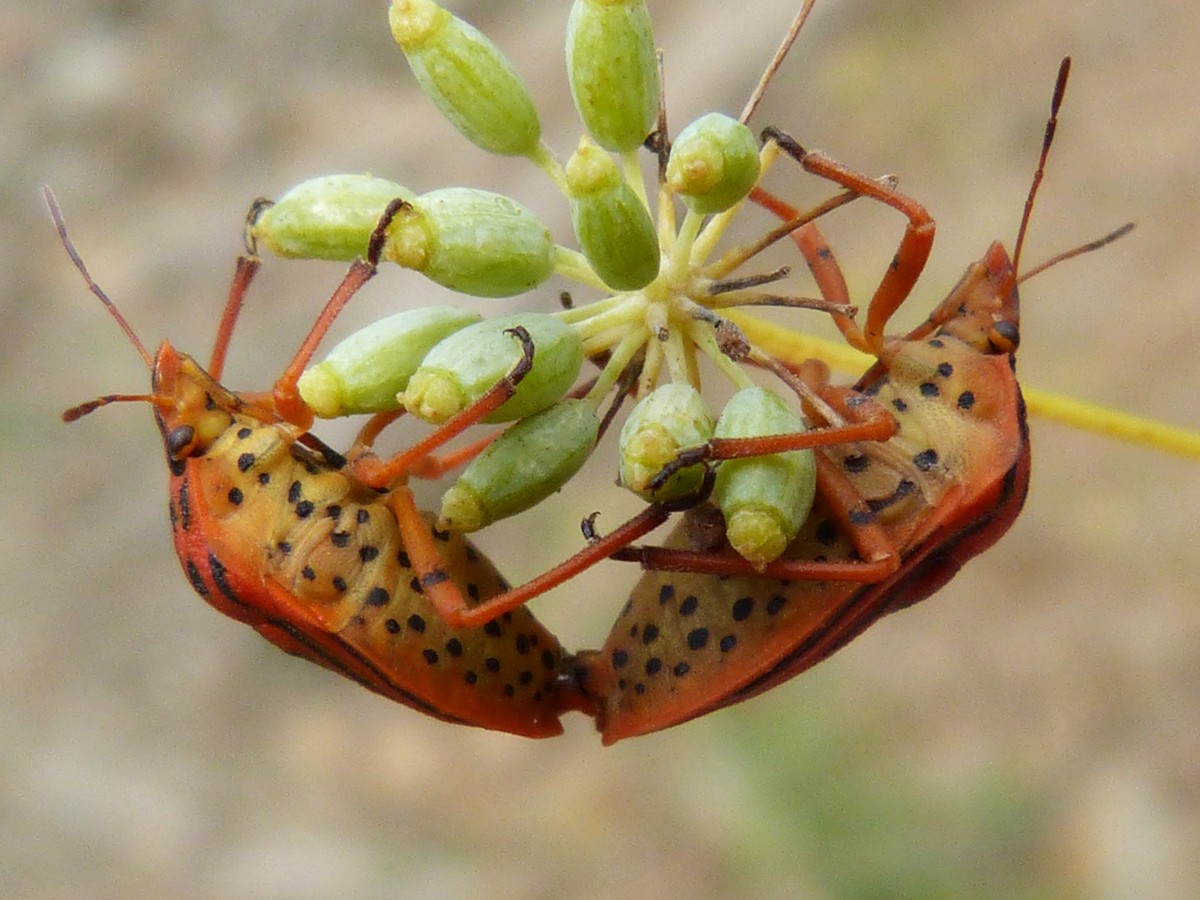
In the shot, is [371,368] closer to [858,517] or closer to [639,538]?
[639,538]

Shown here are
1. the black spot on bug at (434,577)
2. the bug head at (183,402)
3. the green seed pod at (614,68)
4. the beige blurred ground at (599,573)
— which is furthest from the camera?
the beige blurred ground at (599,573)

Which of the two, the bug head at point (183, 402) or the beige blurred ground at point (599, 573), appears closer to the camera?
the bug head at point (183, 402)

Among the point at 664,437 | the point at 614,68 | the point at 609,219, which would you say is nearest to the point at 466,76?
the point at 614,68

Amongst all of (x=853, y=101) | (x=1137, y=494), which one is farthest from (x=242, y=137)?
→ (x=1137, y=494)

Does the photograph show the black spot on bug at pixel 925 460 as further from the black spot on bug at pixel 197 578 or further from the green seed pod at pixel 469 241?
the black spot on bug at pixel 197 578

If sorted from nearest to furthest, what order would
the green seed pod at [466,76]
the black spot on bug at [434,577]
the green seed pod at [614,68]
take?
the green seed pod at [614,68], the green seed pod at [466,76], the black spot on bug at [434,577]

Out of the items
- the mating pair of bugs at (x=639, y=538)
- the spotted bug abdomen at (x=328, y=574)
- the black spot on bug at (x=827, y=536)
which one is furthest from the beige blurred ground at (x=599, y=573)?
the black spot on bug at (x=827, y=536)
